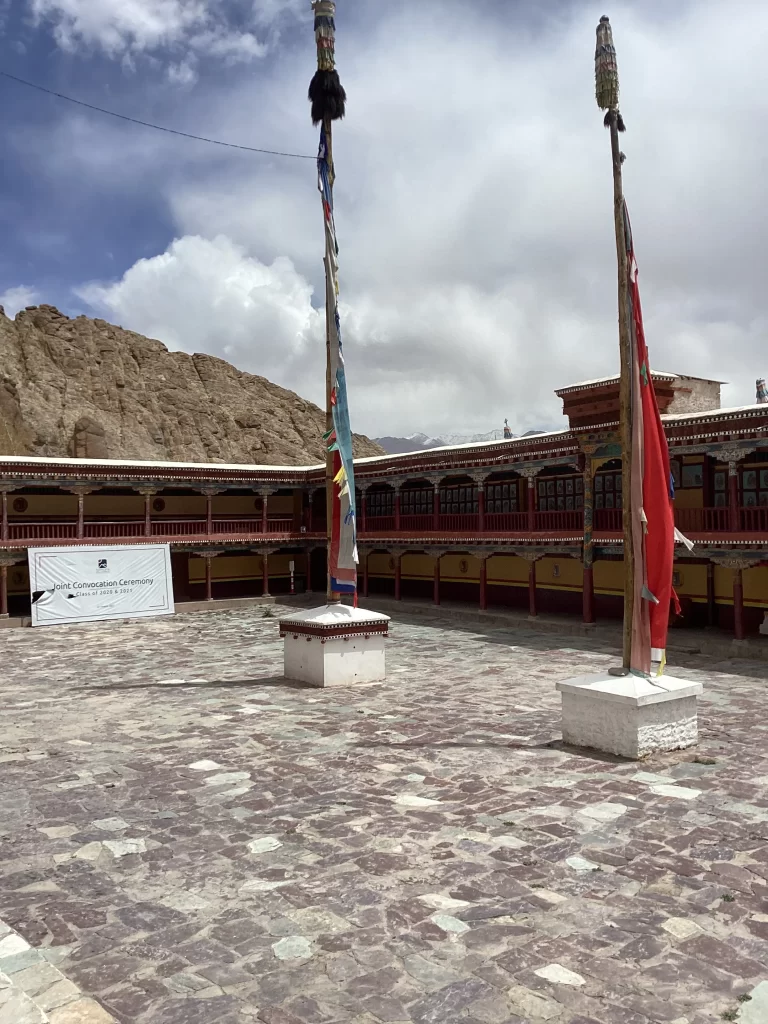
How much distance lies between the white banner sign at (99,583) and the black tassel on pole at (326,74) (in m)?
16.7

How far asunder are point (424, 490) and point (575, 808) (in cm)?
2277

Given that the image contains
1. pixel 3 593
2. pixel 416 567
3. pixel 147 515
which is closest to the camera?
pixel 3 593

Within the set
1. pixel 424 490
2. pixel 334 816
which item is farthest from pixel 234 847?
pixel 424 490

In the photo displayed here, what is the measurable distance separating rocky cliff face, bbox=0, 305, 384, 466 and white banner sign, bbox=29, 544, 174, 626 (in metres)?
40.8

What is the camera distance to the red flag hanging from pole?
9477mm

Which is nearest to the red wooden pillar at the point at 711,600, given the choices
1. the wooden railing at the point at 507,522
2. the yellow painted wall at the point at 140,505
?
the wooden railing at the point at 507,522

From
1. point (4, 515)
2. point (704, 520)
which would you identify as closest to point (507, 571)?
point (704, 520)

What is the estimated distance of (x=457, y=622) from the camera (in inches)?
983

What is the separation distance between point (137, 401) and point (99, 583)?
181 ft

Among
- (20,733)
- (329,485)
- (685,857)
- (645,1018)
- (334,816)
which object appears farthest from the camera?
(329,485)

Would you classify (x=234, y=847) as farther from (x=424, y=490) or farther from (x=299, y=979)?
(x=424, y=490)

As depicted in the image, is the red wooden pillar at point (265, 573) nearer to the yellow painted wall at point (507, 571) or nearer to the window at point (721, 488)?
the yellow painted wall at point (507, 571)

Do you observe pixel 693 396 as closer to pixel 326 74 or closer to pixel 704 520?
pixel 704 520

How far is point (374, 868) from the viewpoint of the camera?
6523mm
